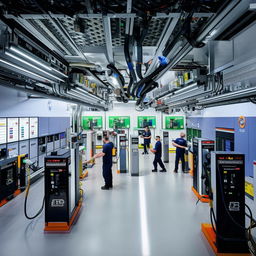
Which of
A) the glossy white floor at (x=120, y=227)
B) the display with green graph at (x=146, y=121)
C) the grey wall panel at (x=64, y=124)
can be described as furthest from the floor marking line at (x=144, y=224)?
the display with green graph at (x=146, y=121)

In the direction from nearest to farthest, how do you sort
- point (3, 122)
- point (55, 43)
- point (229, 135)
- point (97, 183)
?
1. point (55, 43)
2. point (3, 122)
3. point (97, 183)
4. point (229, 135)

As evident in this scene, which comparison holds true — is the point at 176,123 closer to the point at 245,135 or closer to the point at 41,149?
the point at 245,135

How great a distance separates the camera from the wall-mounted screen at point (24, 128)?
18.1ft

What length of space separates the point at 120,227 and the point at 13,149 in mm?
3898

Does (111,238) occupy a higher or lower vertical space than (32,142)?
lower

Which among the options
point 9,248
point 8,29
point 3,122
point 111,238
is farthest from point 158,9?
point 3,122

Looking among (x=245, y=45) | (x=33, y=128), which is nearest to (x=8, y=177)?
(x=33, y=128)

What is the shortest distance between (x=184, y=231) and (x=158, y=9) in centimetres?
362

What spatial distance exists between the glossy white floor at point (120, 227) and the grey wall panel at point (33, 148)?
1353 millimetres

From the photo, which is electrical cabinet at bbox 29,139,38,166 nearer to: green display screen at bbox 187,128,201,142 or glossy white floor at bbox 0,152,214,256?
glossy white floor at bbox 0,152,214,256

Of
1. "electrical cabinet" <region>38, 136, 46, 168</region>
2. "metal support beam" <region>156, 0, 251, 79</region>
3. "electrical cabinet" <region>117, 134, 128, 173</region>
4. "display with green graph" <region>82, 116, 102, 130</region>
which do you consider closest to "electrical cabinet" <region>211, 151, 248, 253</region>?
"metal support beam" <region>156, 0, 251, 79</region>

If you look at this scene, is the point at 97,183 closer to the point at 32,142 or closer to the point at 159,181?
the point at 159,181

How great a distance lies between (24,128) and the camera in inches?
223

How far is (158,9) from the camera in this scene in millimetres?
1293
